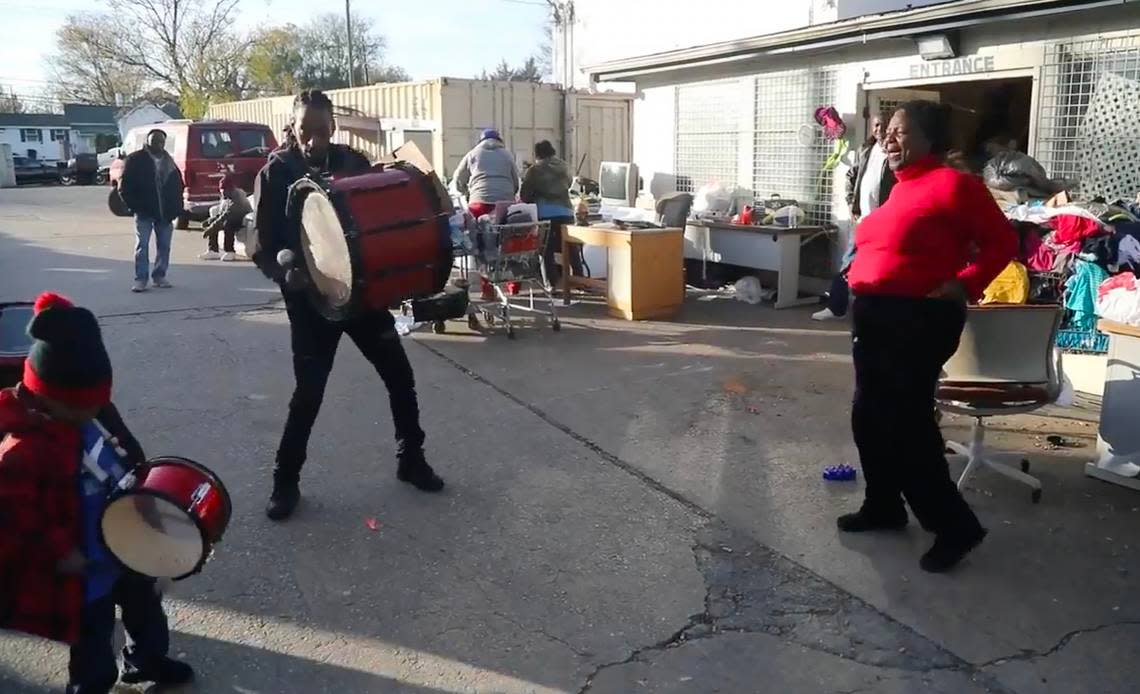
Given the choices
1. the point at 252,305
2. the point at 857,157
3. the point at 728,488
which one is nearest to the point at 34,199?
the point at 252,305

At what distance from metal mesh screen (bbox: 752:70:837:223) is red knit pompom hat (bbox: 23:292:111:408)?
318 inches

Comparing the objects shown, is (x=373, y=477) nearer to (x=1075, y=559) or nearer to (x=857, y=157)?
(x=1075, y=559)

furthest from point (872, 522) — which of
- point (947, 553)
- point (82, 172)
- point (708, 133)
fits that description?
point (82, 172)

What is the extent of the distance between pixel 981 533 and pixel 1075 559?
1.50 feet

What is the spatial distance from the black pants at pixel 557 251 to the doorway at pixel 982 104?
10.5ft

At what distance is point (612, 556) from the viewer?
382 centimetres

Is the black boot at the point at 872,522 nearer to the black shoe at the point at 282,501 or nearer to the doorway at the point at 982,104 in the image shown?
the black shoe at the point at 282,501

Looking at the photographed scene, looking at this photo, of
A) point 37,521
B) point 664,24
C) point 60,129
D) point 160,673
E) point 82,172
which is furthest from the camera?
point 60,129

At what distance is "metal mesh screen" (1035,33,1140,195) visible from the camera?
6.70m

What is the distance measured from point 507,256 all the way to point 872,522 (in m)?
4.75

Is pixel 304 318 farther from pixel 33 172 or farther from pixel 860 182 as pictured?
pixel 33 172

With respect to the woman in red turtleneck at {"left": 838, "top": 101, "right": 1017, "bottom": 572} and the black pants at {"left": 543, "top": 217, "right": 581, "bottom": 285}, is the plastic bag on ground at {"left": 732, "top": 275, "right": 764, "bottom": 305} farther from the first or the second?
the woman in red turtleneck at {"left": 838, "top": 101, "right": 1017, "bottom": 572}

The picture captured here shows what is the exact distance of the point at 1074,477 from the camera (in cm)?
462

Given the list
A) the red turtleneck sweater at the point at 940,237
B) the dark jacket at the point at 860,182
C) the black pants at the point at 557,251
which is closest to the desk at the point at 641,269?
the black pants at the point at 557,251
